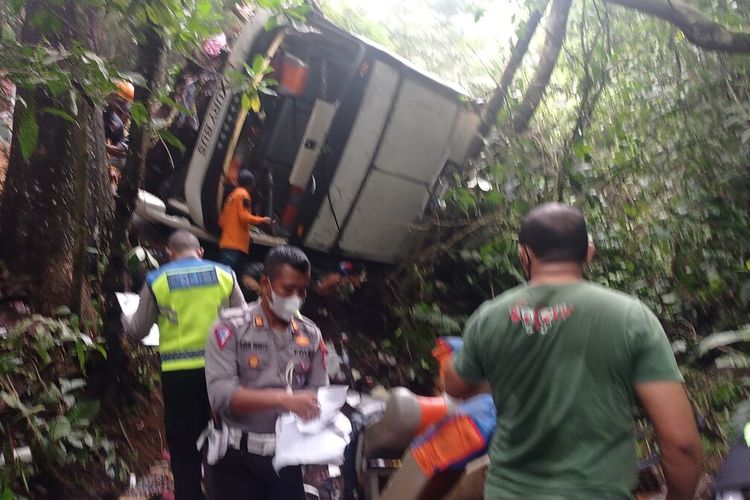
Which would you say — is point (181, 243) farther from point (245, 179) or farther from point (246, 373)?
point (245, 179)

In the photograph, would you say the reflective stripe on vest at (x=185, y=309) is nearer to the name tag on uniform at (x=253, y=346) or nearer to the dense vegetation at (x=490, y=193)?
the dense vegetation at (x=490, y=193)

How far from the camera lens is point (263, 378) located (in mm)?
2176

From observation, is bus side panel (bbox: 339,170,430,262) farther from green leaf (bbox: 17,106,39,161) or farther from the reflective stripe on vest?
green leaf (bbox: 17,106,39,161)

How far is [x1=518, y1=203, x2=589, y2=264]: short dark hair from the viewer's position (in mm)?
1598

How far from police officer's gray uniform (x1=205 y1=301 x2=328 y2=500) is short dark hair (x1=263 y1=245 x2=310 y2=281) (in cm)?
16

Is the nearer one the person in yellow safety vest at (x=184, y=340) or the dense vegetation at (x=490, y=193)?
the person in yellow safety vest at (x=184, y=340)

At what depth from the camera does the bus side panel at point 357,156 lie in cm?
561

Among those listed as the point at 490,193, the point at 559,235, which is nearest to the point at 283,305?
the point at 559,235

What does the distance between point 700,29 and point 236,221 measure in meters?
3.91

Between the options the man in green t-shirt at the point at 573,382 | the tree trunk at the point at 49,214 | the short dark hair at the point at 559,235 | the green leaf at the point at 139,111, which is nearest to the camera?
the man in green t-shirt at the point at 573,382

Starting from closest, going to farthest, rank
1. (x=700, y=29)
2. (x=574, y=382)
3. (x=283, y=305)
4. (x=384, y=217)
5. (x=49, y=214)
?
(x=574, y=382) → (x=283, y=305) → (x=700, y=29) → (x=49, y=214) → (x=384, y=217)

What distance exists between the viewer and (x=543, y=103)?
549cm

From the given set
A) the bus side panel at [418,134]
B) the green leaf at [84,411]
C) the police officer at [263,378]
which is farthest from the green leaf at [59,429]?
the bus side panel at [418,134]

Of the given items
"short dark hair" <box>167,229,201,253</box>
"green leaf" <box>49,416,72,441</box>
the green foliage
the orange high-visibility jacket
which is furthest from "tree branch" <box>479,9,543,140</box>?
"green leaf" <box>49,416,72,441</box>
